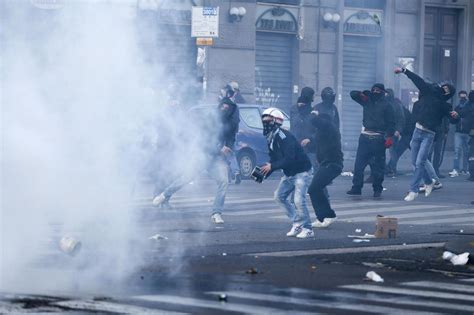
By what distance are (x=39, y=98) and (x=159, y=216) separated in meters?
7.05

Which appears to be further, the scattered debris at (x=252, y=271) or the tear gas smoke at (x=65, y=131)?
the scattered debris at (x=252, y=271)

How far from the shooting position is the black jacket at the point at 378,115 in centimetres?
2319

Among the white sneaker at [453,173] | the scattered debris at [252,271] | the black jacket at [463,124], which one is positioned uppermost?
the black jacket at [463,124]

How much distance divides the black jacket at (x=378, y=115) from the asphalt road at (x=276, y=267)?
141cm

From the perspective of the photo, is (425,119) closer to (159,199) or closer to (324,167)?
(324,167)

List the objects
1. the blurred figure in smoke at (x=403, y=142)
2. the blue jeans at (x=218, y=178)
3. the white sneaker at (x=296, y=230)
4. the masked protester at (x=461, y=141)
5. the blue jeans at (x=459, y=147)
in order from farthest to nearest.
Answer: the blue jeans at (x=459, y=147), the masked protester at (x=461, y=141), the blurred figure in smoke at (x=403, y=142), the blue jeans at (x=218, y=178), the white sneaker at (x=296, y=230)

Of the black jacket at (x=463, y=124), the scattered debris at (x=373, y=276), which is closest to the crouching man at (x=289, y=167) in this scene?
the scattered debris at (x=373, y=276)

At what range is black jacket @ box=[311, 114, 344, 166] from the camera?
737 inches

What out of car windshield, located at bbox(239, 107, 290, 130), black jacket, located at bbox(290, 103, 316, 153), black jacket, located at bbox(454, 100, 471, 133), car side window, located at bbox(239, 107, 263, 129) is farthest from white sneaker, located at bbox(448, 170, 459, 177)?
black jacket, located at bbox(290, 103, 316, 153)

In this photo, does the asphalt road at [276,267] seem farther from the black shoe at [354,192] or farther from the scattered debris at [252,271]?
the black shoe at [354,192]

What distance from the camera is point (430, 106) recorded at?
22.6 m

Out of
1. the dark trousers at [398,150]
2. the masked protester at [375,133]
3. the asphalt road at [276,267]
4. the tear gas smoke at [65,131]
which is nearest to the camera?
the asphalt road at [276,267]

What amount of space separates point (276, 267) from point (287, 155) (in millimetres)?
3088

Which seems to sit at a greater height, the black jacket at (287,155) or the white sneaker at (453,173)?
the black jacket at (287,155)
